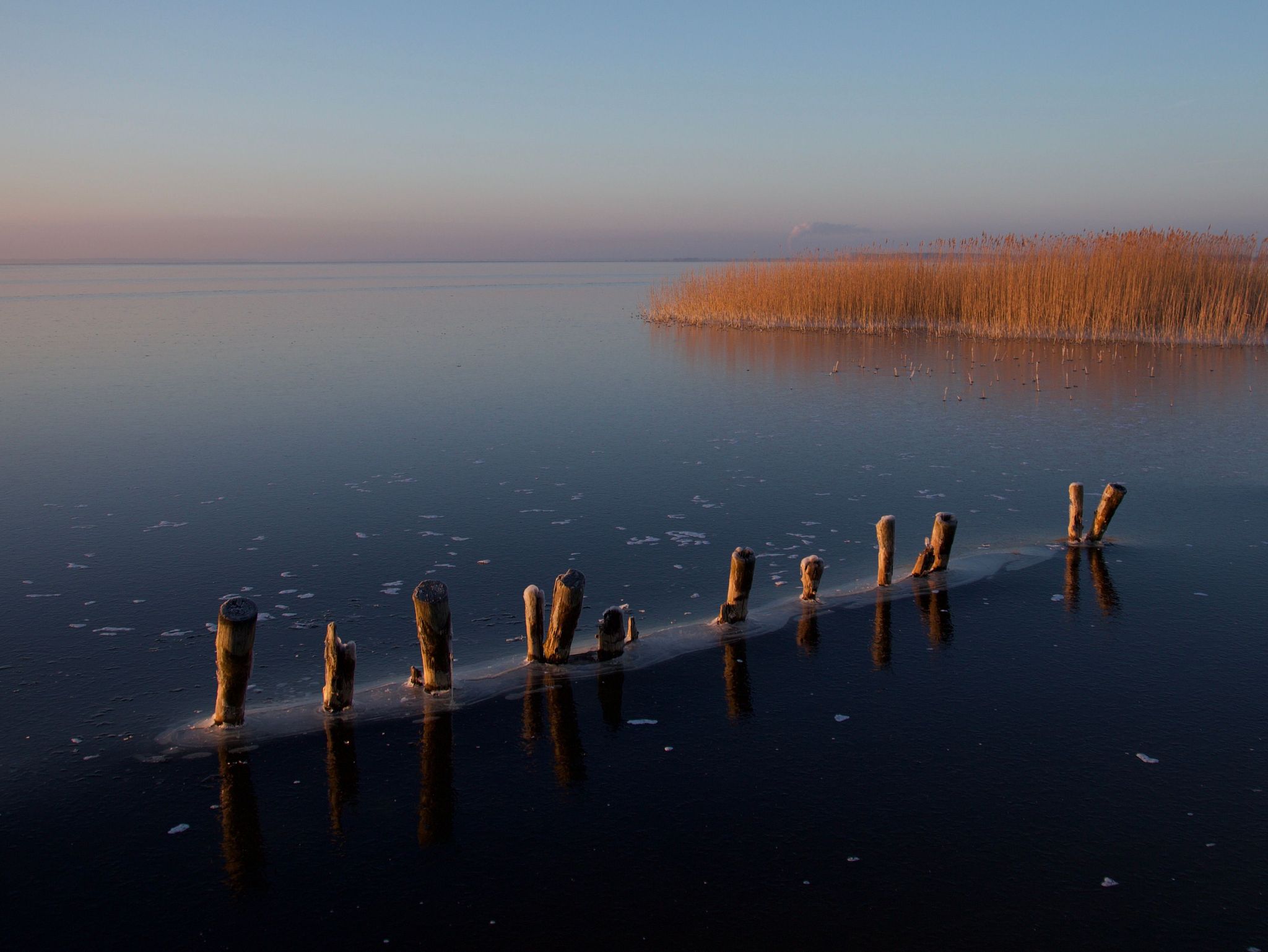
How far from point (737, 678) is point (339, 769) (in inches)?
101

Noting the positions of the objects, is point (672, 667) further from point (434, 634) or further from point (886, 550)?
point (886, 550)

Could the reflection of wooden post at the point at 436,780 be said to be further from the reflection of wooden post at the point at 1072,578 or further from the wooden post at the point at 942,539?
the reflection of wooden post at the point at 1072,578

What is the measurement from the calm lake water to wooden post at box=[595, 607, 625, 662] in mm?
140

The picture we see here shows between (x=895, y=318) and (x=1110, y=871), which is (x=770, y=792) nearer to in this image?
(x=1110, y=871)

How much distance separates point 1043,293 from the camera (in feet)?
81.8

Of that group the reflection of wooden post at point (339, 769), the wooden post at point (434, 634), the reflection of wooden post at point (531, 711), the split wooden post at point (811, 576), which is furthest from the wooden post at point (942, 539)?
the reflection of wooden post at point (339, 769)

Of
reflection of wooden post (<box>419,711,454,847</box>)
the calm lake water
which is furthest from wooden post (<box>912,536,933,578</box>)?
reflection of wooden post (<box>419,711,454,847</box>)

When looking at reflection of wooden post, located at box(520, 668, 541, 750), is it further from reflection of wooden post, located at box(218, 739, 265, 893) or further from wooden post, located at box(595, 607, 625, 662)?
reflection of wooden post, located at box(218, 739, 265, 893)

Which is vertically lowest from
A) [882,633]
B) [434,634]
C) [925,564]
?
[882,633]

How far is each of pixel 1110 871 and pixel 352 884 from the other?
3376 millimetres

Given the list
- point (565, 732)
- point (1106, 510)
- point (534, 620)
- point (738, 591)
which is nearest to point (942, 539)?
point (1106, 510)

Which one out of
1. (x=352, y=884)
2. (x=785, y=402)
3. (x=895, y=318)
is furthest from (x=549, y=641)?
(x=895, y=318)

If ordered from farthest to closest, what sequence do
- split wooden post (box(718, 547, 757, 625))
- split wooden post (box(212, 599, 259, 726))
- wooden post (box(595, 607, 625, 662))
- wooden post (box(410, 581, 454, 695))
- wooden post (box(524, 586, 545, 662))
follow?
1. split wooden post (box(718, 547, 757, 625))
2. wooden post (box(595, 607, 625, 662))
3. wooden post (box(524, 586, 545, 662))
4. wooden post (box(410, 581, 454, 695))
5. split wooden post (box(212, 599, 259, 726))

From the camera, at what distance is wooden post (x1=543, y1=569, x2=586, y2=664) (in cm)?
651
